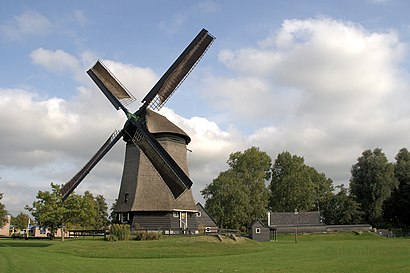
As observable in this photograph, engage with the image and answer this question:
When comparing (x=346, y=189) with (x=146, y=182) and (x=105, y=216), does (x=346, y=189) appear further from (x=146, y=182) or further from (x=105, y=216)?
(x=146, y=182)

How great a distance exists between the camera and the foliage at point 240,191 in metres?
61.3

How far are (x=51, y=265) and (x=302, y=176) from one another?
58.6 meters

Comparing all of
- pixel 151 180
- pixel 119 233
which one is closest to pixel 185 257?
pixel 119 233

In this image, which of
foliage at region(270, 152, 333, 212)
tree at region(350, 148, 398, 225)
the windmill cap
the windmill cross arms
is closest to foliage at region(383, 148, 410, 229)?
tree at region(350, 148, 398, 225)

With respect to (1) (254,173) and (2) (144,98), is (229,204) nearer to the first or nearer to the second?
(1) (254,173)

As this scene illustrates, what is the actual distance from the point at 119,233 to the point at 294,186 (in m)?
45.4

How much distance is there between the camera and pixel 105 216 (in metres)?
79.6

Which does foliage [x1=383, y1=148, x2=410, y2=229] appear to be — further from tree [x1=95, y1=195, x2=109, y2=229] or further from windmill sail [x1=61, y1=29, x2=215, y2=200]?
tree [x1=95, y1=195, x2=109, y2=229]

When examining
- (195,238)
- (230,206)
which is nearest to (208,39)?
(195,238)

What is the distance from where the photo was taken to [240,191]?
61.8 meters

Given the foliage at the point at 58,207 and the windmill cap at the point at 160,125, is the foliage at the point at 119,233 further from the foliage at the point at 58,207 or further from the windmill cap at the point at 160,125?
the foliage at the point at 58,207

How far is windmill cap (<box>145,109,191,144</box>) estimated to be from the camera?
115ft

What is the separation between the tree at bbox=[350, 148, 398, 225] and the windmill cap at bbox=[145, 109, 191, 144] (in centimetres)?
4373

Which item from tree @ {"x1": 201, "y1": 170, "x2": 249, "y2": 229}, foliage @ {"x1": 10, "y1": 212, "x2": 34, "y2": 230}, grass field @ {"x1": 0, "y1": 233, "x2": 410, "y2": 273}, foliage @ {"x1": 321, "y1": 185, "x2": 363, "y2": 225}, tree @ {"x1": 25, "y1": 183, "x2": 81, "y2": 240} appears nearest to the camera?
grass field @ {"x1": 0, "y1": 233, "x2": 410, "y2": 273}
